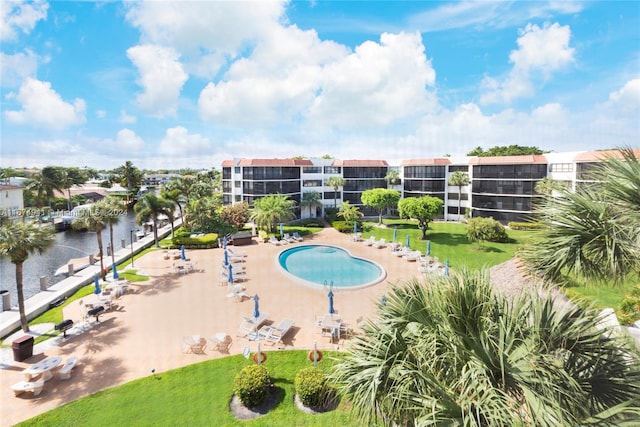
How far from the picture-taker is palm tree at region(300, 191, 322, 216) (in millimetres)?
46438

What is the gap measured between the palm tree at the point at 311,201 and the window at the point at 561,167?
29.8m

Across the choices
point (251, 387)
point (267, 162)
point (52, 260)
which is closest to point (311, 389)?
point (251, 387)

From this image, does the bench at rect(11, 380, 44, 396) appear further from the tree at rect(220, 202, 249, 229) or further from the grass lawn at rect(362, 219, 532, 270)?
the tree at rect(220, 202, 249, 229)

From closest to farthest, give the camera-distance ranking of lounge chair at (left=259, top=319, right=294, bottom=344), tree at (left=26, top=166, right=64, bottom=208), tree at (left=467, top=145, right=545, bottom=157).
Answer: lounge chair at (left=259, top=319, right=294, bottom=344) → tree at (left=26, top=166, right=64, bottom=208) → tree at (left=467, top=145, right=545, bottom=157)

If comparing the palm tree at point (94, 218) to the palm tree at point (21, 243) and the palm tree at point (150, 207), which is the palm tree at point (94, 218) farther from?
the palm tree at point (150, 207)

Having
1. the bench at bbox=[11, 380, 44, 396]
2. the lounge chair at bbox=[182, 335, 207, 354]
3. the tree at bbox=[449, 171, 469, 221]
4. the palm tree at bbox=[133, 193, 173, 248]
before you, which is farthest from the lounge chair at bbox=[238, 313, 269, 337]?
the tree at bbox=[449, 171, 469, 221]

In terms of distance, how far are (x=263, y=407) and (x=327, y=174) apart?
42097 mm

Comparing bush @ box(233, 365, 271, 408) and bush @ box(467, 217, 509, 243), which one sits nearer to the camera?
bush @ box(233, 365, 271, 408)

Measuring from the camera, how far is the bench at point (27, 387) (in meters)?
11.0

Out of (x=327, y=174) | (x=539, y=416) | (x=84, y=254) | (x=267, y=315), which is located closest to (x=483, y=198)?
(x=327, y=174)

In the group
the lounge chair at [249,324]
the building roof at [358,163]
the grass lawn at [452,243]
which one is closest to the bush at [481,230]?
the grass lawn at [452,243]

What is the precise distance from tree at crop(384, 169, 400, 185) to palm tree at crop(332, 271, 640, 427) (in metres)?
45.2

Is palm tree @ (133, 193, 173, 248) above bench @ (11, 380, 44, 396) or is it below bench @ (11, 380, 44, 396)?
above

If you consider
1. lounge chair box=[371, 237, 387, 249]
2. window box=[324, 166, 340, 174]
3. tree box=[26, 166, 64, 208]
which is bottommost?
lounge chair box=[371, 237, 387, 249]
